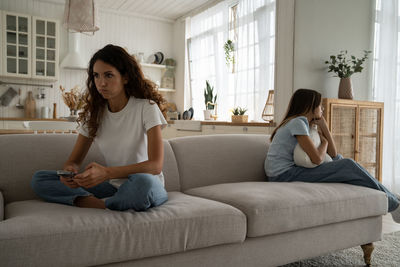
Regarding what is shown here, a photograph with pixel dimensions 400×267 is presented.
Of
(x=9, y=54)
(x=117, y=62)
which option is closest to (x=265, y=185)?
(x=117, y=62)

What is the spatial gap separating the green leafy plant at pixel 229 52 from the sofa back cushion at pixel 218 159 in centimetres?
274

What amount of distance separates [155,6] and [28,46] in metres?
2.02

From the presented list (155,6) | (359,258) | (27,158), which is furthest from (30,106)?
(359,258)

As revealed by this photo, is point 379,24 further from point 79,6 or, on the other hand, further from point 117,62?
point 117,62

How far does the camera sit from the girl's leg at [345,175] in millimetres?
2096

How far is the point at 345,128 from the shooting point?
359 cm

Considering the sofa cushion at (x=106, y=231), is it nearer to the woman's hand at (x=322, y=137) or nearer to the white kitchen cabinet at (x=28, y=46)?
the woman's hand at (x=322, y=137)

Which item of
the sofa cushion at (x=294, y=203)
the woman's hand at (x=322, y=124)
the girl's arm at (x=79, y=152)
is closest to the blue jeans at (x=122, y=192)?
the girl's arm at (x=79, y=152)

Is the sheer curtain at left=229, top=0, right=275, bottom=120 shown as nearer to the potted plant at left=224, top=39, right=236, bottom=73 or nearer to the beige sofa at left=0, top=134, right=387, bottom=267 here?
the potted plant at left=224, top=39, right=236, bottom=73

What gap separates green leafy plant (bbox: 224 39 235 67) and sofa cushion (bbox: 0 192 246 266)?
368 cm

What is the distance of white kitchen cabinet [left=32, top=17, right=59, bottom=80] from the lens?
17.2 ft

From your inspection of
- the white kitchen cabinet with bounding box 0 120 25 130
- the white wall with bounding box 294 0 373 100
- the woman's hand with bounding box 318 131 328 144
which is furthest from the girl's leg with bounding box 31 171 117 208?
the white kitchen cabinet with bounding box 0 120 25 130

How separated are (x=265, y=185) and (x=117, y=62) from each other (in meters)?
1.02

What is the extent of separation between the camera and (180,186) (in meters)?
2.10
